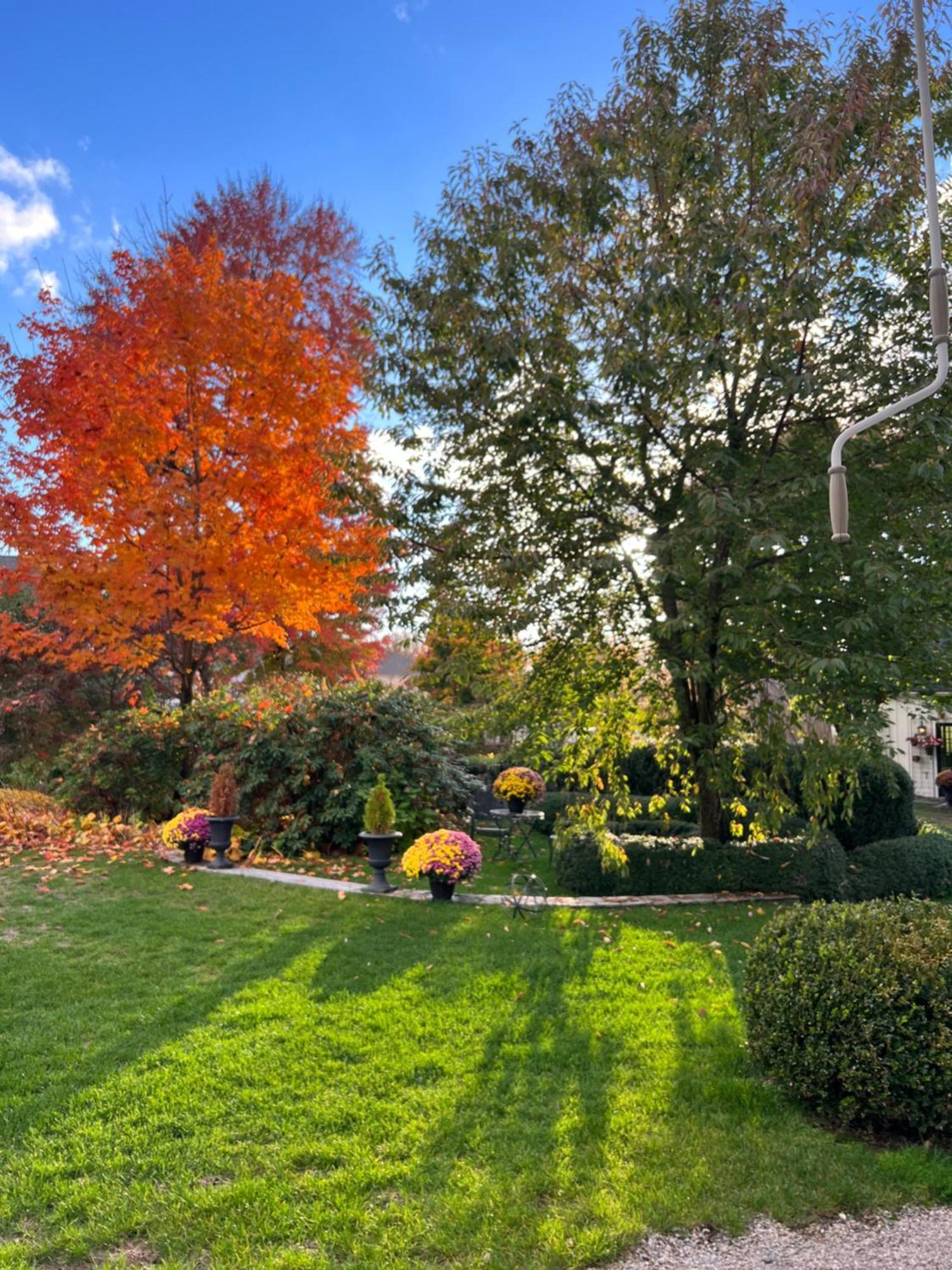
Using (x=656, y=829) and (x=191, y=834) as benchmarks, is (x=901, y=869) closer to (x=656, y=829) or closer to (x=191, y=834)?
(x=656, y=829)

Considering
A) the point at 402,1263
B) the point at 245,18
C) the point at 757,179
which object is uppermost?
the point at 245,18

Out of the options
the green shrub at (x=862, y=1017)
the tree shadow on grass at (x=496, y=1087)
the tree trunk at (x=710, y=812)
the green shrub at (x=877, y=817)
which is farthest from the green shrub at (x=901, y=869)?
the green shrub at (x=862, y=1017)

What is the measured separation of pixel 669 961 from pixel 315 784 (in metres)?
6.03

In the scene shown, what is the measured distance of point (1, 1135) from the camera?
3469mm

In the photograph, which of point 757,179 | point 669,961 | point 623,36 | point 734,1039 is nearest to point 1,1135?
point 734,1039

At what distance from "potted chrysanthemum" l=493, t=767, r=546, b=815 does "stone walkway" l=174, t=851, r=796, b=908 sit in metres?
3.57

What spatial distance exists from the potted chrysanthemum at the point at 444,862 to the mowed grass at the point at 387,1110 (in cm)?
132

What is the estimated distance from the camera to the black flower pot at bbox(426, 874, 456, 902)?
7.75 m

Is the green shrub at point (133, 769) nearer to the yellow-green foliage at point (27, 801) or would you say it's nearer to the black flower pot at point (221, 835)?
the yellow-green foliage at point (27, 801)

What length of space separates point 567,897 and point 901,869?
350 cm

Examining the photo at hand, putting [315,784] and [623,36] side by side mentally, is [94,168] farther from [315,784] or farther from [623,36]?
[315,784]

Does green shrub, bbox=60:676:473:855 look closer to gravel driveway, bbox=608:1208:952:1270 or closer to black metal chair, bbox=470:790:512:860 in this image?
black metal chair, bbox=470:790:512:860

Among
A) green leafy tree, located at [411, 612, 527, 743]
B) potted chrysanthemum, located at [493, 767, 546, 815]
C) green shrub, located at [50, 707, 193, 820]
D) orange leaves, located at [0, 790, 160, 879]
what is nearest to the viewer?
green leafy tree, located at [411, 612, 527, 743]

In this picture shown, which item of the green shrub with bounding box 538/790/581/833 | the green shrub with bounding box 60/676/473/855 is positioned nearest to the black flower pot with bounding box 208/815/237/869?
the green shrub with bounding box 60/676/473/855
